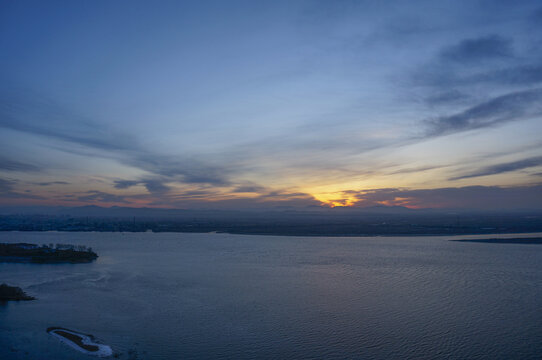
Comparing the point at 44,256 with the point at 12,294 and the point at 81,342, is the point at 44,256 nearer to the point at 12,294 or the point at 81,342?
the point at 12,294

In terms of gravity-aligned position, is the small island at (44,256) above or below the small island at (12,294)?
above

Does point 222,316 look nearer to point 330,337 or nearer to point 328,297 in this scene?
point 330,337

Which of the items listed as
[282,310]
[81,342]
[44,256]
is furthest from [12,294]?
[44,256]

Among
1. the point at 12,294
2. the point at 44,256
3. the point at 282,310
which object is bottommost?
the point at 282,310

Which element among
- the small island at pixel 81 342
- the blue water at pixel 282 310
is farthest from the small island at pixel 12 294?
the small island at pixel 81 342

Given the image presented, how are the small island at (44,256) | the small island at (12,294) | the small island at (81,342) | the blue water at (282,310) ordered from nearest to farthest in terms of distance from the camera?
the small island at (81,342), the blue water at (282,310), the small island at (12,294), the small island at (44,256)

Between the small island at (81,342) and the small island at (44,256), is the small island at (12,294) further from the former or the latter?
the small island at (44,256)

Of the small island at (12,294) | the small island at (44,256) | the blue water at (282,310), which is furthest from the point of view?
the small island at (44,256)
